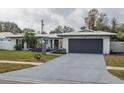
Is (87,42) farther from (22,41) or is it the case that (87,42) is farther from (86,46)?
(22,41)

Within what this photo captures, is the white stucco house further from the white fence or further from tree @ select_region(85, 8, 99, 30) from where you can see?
tree @ select_region(85, 8, 99, 30)

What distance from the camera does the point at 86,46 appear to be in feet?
99.6

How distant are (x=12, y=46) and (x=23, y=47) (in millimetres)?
1871

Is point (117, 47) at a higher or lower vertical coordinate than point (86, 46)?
lower

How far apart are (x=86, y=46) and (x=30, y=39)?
8.75 m

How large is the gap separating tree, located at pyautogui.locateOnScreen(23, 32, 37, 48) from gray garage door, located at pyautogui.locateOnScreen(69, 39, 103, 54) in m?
6.48

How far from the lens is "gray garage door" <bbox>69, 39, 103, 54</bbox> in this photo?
2992 cm

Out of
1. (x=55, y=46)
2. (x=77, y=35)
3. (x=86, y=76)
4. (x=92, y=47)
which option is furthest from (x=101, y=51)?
(x=86, y=76)

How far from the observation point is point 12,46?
36812 mm

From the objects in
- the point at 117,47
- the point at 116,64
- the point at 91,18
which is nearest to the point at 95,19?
the point at 91,18

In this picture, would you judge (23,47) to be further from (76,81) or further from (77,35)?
(76,81)

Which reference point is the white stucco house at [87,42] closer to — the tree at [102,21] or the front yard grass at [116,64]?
the front yard grass at [116,64]

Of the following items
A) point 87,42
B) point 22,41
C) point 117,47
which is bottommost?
point 117,47
